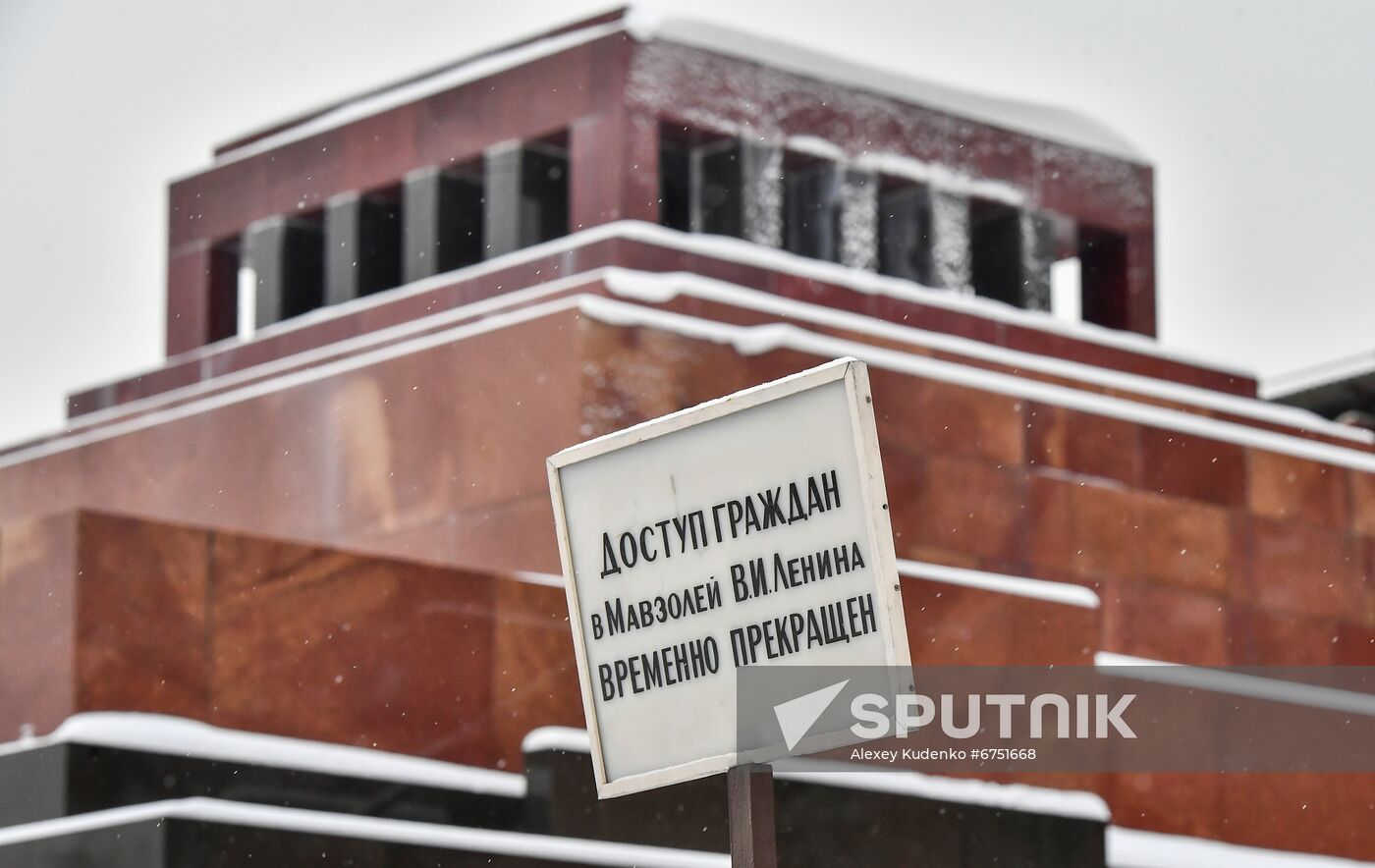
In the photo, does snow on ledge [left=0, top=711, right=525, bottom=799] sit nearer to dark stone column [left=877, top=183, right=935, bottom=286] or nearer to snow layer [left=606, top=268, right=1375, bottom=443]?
snow layer [left=606, top=268, right=1375, bottom=443]

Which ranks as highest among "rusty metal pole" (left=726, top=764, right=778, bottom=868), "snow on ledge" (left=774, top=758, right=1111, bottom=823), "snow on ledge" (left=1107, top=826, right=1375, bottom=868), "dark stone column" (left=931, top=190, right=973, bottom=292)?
"dark stone column" (left=931, top=190, right=973, bottom=292)

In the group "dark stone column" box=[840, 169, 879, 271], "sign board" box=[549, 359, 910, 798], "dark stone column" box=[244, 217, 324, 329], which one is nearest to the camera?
"sign board" box=[549, 359, 910, 798]

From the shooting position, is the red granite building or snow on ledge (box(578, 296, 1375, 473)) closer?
the red granite building

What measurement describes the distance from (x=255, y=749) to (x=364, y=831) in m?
0.74

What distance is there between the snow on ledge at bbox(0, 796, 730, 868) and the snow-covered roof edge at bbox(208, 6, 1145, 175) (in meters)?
5.95

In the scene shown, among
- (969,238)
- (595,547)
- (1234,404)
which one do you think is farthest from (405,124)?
(595,547)

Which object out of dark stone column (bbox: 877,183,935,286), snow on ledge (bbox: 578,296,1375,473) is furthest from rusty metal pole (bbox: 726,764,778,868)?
dark stone column (bbox: 877,183,935,286)

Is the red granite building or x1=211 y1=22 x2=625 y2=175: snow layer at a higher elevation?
x1=211 y1=22 x2=625 y2=175: snow layer

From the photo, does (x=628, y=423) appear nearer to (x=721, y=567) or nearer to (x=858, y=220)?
(x=858, y=220)

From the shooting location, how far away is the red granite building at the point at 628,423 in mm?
8547

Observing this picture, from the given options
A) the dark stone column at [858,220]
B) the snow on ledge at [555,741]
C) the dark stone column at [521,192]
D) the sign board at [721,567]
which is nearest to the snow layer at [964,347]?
the dark stone column at [858,220]

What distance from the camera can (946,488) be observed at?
12.3 meters

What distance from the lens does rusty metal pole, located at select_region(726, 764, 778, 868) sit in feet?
14.8

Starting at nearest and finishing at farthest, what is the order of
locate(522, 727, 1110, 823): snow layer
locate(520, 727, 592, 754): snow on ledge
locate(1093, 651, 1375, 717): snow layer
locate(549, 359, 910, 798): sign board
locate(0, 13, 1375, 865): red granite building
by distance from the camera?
locate(549, 359, 910, 798): sign board → locate(0, 13, 1375, 865): red granite building → locate(520, 727, 592, 754): snow on ledge → locate(522, 727, 1110, 823): snow layer → locate(1093, 651, 1375, 717): snow layer
